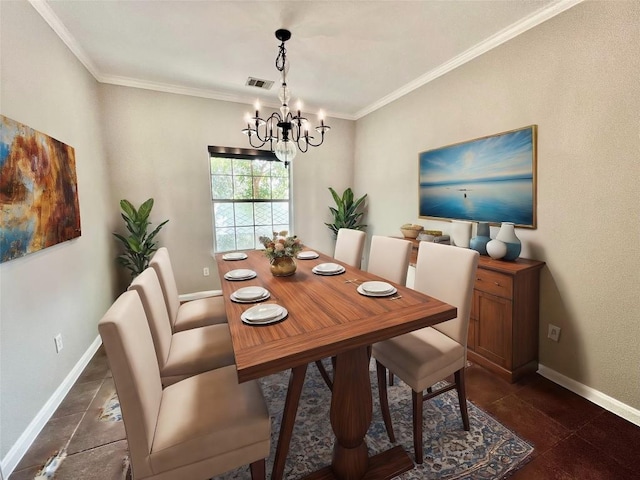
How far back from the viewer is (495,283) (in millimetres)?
2127

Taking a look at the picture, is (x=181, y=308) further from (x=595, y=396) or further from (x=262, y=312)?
(x=595, y=396)

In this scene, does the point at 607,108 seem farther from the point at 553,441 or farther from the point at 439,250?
the point at 553,441

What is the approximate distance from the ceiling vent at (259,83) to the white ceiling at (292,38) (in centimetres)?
10

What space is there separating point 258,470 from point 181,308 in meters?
1.45

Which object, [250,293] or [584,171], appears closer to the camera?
[250,293]

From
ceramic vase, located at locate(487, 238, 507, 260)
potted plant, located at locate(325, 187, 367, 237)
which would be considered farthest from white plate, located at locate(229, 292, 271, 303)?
potted plant, located at locate(325, 187, 367, 237)

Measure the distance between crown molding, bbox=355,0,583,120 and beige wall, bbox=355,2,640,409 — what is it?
2.0 inches

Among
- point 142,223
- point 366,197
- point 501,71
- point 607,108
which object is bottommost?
point 142,223

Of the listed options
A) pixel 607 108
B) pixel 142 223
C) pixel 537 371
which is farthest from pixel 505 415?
pixel 142 223

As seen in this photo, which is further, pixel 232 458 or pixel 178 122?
pixel 178 122

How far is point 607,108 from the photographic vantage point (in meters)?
1.80

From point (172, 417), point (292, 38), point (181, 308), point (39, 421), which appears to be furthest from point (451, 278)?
point (39, 421)

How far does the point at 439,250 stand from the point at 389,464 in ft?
4.03

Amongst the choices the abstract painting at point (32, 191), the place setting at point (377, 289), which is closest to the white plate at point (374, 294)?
the place setting at point (377, 289)
